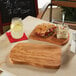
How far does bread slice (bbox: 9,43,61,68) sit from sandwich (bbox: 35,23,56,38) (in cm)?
12

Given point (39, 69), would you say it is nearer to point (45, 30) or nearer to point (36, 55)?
point (36, 55)

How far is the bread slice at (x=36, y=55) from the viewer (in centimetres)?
109

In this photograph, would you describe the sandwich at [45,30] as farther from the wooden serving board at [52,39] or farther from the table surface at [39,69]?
the table surface at [39,69]

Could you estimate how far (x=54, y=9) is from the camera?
2.82m

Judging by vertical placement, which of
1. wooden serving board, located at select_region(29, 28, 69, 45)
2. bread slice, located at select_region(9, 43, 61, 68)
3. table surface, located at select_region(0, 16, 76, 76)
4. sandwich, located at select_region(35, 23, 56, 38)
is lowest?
table surface, located at select_region(0, 16, 76, 76)

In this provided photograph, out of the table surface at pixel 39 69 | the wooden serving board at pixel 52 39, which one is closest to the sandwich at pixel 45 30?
the wooden serving board at pixel 52 39

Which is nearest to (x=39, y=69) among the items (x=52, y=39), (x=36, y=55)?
(x=36, y=55)

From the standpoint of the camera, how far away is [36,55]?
115 cm

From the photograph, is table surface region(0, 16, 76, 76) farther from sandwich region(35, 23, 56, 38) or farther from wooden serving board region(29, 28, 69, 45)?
sandwich region(35, 23, 56, 38)

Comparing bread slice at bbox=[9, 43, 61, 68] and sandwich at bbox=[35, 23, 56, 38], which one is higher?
sandwich at bbox=[35, 23, 56, 38]

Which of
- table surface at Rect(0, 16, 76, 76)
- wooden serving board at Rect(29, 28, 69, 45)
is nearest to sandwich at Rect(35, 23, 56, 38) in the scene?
wooden serving board at Rect(29, 28, 69, 45)

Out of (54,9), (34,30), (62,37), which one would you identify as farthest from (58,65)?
(54,9)

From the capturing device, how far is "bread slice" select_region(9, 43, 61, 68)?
3.56 feet

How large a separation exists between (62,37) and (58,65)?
0.30 meters
